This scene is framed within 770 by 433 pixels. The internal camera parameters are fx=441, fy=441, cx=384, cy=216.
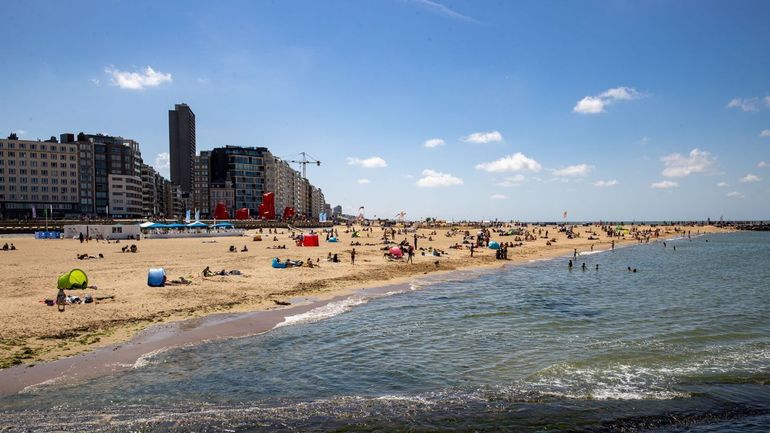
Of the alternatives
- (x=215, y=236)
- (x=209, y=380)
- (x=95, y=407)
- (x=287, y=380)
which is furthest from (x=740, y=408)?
(x=215, y=236)

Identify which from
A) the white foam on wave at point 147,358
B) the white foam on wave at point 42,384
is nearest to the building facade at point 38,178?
the white foam on wave at point 147,358

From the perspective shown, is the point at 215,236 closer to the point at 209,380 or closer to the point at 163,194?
the point at 209,380

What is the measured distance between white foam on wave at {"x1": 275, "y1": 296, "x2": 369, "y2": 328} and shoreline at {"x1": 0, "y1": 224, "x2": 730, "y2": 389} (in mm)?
860

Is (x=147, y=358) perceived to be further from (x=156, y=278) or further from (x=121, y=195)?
(x=121, y=195)

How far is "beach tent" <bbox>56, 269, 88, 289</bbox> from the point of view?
68.0 ft

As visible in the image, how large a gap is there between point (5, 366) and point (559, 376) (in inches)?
604

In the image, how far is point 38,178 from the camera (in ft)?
398

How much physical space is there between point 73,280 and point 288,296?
1017cm

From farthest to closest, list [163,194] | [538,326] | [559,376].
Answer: [163,194], [538,326], [559,376]

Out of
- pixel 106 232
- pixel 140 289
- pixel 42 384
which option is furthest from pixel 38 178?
pixel 42 384

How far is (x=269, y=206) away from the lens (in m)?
105

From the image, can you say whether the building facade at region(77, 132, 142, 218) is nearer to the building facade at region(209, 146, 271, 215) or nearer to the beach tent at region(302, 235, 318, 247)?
the building facade at region(209, 146, 271, 215)

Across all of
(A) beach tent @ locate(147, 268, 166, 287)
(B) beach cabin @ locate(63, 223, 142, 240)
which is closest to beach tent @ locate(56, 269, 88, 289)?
→ (A) beach tent @ locate(147, 268, 166, 287)

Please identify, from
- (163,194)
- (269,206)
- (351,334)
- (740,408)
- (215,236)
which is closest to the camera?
(740,408)
